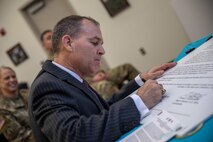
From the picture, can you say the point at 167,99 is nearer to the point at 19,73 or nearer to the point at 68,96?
the point at 68,96

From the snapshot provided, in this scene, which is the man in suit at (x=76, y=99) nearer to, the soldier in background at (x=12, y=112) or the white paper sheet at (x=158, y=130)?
the white paper sheet at (x=158, y=130)

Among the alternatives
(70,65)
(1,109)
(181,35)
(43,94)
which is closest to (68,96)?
(43,94)

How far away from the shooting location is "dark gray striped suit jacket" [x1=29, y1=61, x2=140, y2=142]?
833 millimetres

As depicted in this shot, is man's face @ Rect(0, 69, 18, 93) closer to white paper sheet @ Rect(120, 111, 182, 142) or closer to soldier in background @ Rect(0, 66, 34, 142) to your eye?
soldier in background @ Rect(0, 66, 34, 142)

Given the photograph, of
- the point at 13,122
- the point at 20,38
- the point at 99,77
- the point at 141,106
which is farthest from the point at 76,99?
the point at 20,38

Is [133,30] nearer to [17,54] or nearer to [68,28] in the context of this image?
[17,54]

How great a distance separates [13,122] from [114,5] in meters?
2.48

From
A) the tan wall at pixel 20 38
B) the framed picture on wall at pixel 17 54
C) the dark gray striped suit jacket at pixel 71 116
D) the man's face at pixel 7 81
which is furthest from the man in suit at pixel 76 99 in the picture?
the framed picture on wall at pixel 17 54

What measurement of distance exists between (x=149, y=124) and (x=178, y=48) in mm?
3079

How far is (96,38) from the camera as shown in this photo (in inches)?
48.1

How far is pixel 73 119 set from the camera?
2.82 ft

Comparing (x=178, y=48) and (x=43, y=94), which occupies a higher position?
(x=43, y=94)

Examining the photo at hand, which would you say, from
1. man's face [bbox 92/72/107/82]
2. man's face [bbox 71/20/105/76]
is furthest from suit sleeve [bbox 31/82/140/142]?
man's face [bbox 92/72/107/82]

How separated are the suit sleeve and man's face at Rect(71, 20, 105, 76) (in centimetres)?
27
